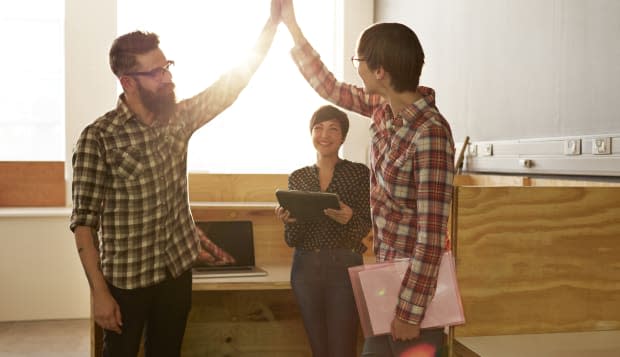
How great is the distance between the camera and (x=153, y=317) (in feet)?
5.53

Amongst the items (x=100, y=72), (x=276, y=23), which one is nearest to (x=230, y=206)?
(x=276, y=23)

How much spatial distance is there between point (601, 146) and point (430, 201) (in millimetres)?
1338

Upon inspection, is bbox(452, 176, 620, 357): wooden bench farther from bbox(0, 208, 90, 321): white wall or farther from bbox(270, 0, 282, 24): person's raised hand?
bbox(0, 208, 90, 321): white wall

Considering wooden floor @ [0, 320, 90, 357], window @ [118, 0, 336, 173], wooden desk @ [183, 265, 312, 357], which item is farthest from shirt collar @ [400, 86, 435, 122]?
window @ [118, 0, 336, 173]

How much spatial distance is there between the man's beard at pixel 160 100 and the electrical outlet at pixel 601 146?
60.2 inches

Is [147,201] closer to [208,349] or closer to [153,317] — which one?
[153,317]

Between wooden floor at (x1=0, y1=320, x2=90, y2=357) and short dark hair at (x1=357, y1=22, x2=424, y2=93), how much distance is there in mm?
2924

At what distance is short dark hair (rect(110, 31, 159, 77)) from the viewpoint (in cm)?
163

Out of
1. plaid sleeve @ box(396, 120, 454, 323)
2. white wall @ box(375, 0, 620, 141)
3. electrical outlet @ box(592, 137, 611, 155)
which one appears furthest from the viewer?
white wall @ box(375, 0, 620, 141)

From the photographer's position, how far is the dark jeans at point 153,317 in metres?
1.63

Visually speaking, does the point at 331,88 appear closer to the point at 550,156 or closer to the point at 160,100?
the point at 160,100

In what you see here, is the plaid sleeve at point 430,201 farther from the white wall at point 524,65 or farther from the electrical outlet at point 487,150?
the electrical outlet at point 487,150

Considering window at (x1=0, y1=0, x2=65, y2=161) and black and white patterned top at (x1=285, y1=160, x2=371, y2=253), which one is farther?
window at (x1=0, y1=0, x2=65, y2=161)

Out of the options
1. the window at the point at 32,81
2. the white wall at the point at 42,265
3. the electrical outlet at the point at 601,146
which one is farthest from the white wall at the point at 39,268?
the electrical outlet at the point at 601,146
